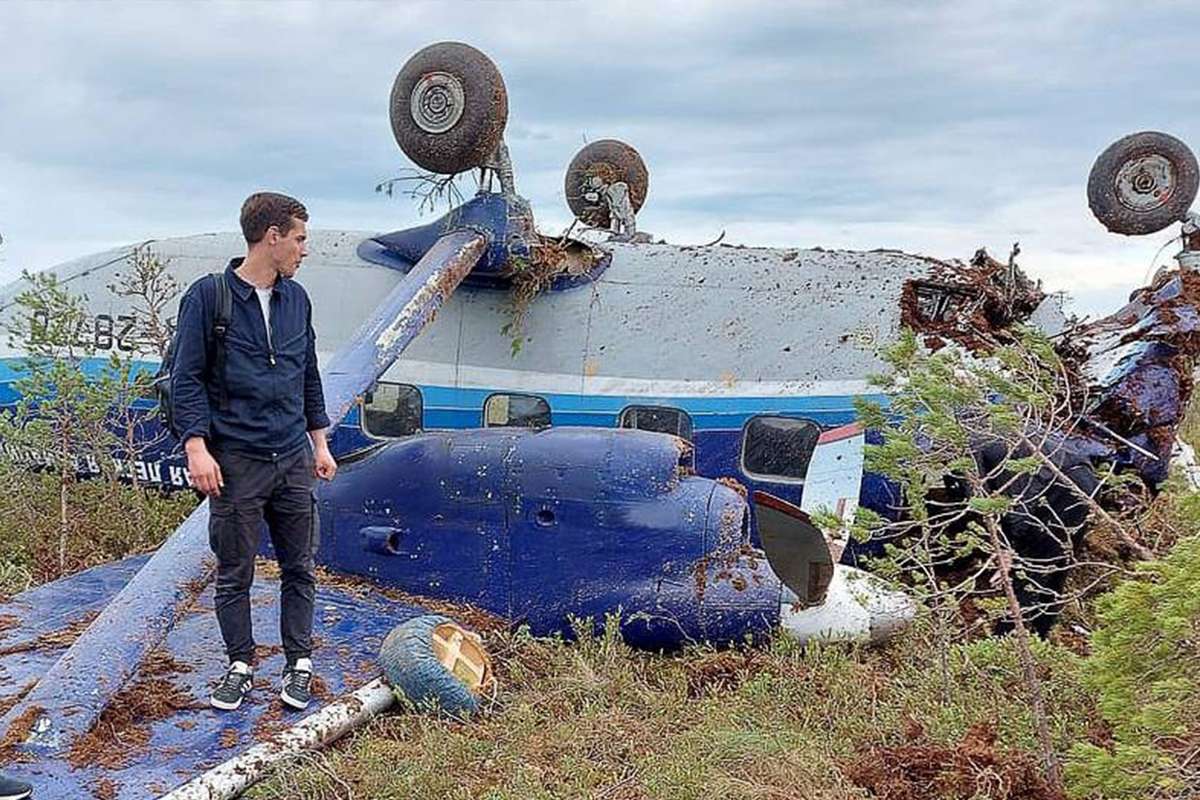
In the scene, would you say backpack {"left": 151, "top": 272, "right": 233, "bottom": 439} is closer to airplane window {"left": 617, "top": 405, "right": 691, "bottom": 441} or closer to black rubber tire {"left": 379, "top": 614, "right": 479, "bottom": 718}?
black rubber tire {"left": 379, "top": 614, "right": 479, "bottom": 718}

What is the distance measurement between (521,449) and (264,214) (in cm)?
210

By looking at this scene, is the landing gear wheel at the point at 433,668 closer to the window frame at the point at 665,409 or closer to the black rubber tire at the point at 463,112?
the window frame at the point at 665,409

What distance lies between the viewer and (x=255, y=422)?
14.8 ft

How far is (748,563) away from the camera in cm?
586

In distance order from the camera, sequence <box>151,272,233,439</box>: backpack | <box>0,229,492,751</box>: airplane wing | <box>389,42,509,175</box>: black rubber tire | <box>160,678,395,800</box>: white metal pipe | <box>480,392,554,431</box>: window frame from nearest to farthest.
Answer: <box>160,678,395,800</box>: white metal pipe, <box>0,229,492,751</box>: airplane wing, <box>151,272,233,439</box>: backpack, <box>389,42,509,175</box>: black rubber tire, <box>480,392,554,431</box>: window frame

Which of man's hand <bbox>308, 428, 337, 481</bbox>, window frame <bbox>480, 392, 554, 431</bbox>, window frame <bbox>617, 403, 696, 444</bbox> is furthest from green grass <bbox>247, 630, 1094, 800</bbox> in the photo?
window frame <bbox>480, 392, 554, 431</bbox>

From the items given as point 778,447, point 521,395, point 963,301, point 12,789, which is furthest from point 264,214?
point 963,301

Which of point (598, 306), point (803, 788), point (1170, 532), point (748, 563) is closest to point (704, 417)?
point (598, 306)

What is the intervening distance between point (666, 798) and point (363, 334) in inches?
132

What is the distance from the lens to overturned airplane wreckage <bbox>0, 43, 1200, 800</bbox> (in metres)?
4.67

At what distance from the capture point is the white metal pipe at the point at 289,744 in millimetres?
4031

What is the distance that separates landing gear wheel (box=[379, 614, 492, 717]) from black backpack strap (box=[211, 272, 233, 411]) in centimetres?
135

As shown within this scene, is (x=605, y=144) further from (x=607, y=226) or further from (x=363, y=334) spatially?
(x=363, y=334)

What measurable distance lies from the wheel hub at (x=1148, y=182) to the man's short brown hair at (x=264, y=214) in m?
7.50
